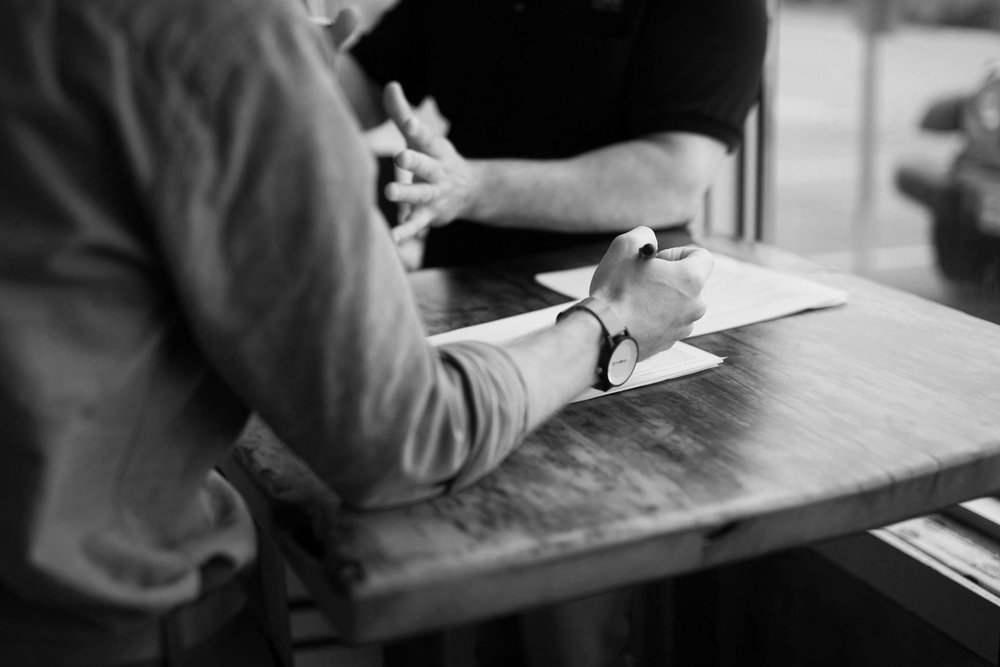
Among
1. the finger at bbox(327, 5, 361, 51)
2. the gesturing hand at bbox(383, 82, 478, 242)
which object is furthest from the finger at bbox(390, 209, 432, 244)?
the finger at bbox(327, 5, 361, 51)

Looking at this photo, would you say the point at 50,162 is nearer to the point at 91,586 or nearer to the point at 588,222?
the point at 91,586

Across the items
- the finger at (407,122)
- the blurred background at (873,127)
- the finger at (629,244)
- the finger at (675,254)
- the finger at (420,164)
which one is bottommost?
the blurred background at (873,127)

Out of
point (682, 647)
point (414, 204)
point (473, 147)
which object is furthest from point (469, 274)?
point (682, 647)

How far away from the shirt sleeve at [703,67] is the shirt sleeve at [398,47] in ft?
1.77

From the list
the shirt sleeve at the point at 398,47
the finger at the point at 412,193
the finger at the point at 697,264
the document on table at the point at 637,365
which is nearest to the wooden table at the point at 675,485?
the document on table at the point at 637,365

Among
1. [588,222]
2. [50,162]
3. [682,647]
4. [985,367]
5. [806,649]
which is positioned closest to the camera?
[50,162]

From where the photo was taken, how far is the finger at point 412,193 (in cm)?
133

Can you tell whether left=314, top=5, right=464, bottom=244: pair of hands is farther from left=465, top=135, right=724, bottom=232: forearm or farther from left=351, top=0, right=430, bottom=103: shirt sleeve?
left=351, top=0, right=430, bottom=103: shirt sleeve

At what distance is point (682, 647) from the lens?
1.45 m

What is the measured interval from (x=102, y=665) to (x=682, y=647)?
876mm

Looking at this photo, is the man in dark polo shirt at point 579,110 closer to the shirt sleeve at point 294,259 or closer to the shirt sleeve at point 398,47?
the shirt sleeve at point 398,47

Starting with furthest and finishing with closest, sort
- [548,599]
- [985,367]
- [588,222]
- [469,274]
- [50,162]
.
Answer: [588,222]
[469,274]
[985,367]
[548,599]
[50,162]

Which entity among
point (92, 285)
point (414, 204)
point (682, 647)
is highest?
point (92, 285)

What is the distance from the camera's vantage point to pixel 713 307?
1.33 meters
